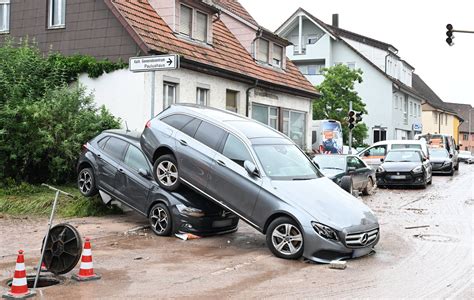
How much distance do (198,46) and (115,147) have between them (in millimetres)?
8335

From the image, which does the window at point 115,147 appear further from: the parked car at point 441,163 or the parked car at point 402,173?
the parked car at point 441,163

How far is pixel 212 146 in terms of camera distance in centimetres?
995

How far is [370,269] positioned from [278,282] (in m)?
1.63

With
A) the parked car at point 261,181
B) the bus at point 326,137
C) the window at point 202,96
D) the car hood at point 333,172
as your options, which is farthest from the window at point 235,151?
the bus at point 326,137

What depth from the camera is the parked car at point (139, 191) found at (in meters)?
10.1

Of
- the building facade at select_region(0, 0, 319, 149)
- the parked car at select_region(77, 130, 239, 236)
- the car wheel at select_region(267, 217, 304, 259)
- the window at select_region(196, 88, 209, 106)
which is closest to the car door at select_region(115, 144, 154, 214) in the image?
the parked car at select_region(77, 130, 239, 236)

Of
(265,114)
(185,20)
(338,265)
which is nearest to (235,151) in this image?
(338,265)

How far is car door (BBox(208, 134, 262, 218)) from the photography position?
9.13m

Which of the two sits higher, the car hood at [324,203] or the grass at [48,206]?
the car hood at [324,203]

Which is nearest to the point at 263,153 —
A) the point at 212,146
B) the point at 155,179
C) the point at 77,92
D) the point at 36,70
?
the point at 212,146

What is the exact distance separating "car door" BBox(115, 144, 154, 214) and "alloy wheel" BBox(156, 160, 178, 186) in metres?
0.27

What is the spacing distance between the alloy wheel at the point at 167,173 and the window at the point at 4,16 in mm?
11218

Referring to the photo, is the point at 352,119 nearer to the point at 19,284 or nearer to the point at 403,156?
the point at 403,156

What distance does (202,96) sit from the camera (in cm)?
1866
